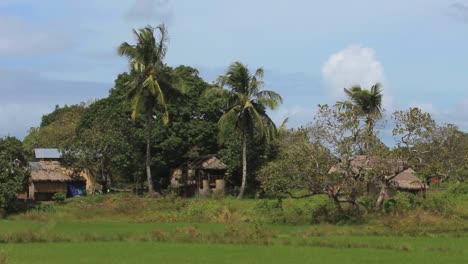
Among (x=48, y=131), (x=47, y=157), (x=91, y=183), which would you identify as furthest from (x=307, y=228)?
(x=48, y=131)

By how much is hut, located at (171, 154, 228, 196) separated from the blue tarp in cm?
736

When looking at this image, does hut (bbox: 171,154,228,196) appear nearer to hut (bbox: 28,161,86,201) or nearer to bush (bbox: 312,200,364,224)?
hut (bbox: 28,161,86,201)

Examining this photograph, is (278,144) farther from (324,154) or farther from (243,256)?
(243,256)

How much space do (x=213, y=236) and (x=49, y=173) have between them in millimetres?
25105

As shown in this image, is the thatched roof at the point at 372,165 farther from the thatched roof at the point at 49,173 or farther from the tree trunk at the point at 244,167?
the thatched roof at the point at 49,173

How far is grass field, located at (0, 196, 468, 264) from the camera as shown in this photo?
20734mm

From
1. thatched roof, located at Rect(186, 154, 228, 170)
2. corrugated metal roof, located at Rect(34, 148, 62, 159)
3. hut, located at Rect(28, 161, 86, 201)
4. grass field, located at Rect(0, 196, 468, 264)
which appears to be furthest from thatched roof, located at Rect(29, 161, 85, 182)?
thatched roof, located at Rect(186, 154, 228, 170)

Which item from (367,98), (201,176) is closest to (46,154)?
(201,176)

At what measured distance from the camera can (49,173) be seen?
156 feet

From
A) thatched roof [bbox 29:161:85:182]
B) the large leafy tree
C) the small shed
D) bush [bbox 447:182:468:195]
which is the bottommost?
bush [bbox 447:182:468:195]

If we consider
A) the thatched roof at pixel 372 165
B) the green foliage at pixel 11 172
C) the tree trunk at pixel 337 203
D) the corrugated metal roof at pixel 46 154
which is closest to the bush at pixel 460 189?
the thatched roof at pixel 372 165

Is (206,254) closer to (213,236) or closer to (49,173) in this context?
(213,236)

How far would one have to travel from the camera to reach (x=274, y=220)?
3491cm

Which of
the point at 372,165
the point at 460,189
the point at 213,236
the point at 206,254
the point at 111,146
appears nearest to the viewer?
the point at 206,254
